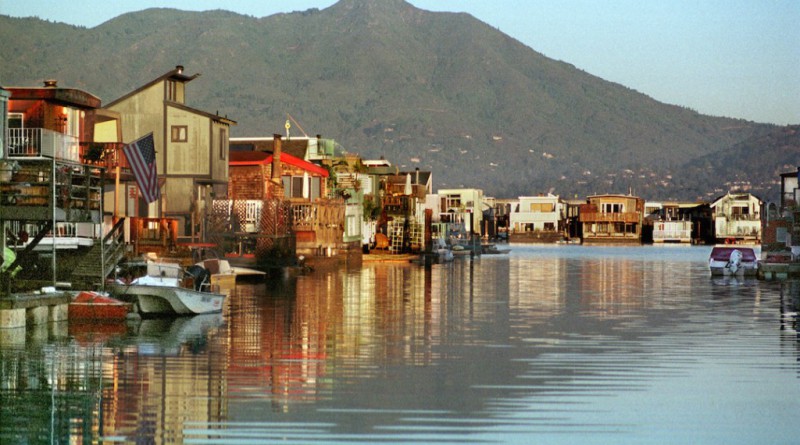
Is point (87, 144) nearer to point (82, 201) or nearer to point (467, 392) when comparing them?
point (82, 201)

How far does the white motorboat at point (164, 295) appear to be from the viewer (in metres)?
44.5

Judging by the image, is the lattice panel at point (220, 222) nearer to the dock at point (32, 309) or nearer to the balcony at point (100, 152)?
the balcony at point (100, 152)

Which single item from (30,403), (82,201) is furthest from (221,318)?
(30,403)

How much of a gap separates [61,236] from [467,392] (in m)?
28.4

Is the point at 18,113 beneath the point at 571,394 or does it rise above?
above

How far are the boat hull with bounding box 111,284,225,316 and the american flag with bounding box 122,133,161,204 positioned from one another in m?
5.57

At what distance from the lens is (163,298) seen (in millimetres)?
44844

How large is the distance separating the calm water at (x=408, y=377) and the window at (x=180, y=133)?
27.6m

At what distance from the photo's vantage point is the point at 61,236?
50875mm

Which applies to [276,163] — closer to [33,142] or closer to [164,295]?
[33,142]

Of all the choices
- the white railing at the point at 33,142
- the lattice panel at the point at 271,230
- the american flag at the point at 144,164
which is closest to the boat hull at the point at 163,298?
the american flag at the point at 144,164

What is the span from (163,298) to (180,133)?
117 ft

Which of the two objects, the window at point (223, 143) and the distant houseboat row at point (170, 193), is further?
the window at point (223, 143)

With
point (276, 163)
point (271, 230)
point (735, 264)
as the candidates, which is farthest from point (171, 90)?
point (735, 264)
